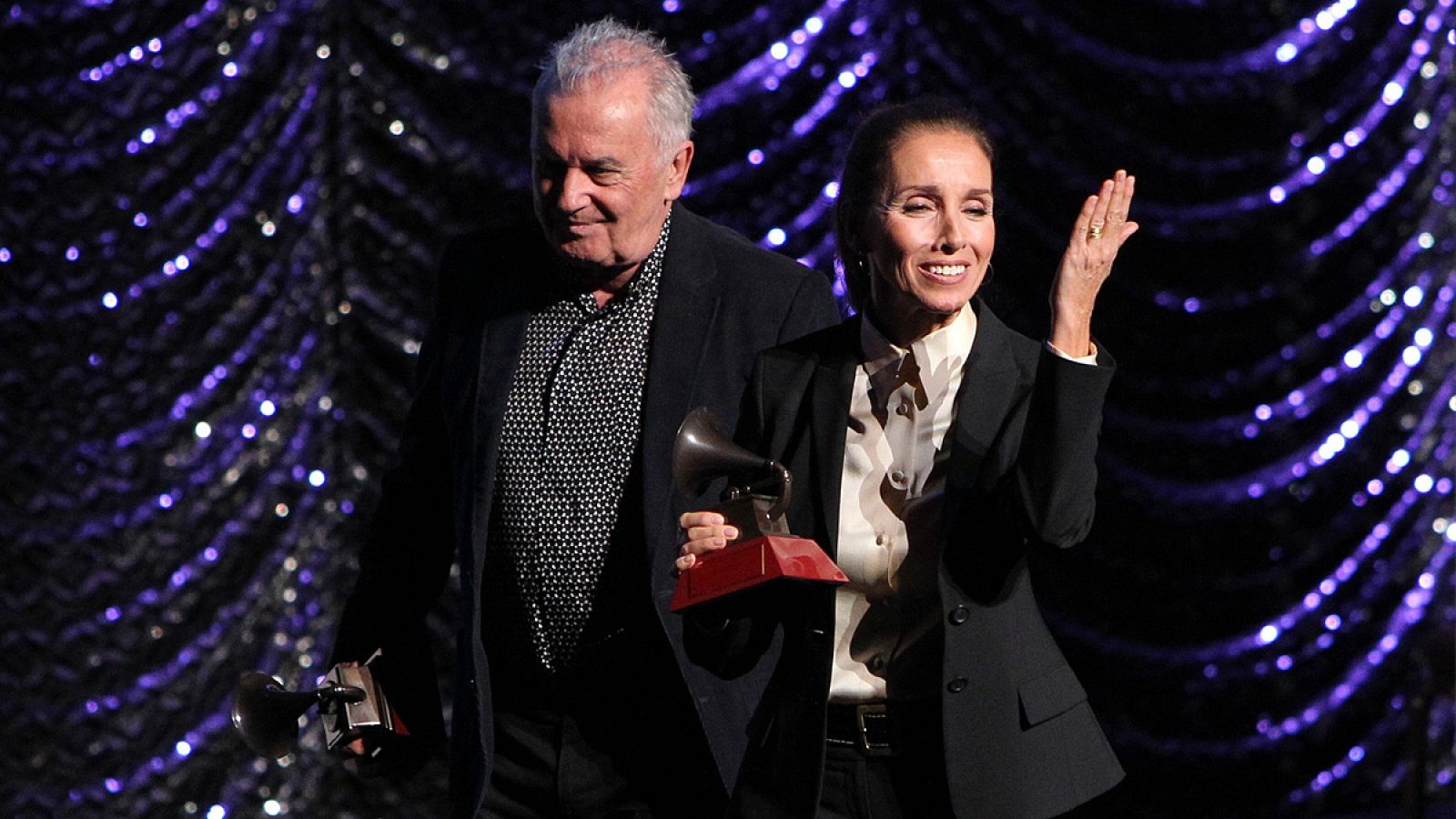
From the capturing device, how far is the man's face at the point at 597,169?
104 inches

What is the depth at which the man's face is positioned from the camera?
8.67 ft

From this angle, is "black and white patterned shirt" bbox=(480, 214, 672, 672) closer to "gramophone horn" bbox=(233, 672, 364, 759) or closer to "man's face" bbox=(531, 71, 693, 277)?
"man's face" bbox=(531, 71, 693, 277)

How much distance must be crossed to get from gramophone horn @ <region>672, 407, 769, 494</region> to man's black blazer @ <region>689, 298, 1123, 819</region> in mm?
132

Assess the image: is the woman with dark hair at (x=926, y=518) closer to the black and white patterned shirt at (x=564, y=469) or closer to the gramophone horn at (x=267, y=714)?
the black and white patterned shirt at (x=564, y=469)

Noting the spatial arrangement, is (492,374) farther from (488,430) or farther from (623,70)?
(623,70)

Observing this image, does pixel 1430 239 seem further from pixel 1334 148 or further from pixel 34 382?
pixel 34 382

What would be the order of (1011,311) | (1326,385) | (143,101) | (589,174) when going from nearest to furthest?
(589,174) → (143,101) → (1011,311) → (1326,385)

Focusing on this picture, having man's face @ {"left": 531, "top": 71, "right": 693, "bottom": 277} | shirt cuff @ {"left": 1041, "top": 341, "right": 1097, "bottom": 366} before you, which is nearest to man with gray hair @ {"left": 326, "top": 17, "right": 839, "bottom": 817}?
man's face @ {"left": 531, "top": 71, "right": 693, "bottom": 277}

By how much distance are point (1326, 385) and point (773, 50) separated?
2.13m

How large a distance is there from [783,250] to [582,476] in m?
2.69

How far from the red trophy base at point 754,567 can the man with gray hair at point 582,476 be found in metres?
0.34

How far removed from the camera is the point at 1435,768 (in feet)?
19.2

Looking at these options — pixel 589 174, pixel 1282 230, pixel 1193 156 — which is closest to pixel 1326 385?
pixel 1282 230

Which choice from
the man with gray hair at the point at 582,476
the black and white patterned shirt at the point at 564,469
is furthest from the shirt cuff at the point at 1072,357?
the black and white patterned shirt at the point at 564,469
